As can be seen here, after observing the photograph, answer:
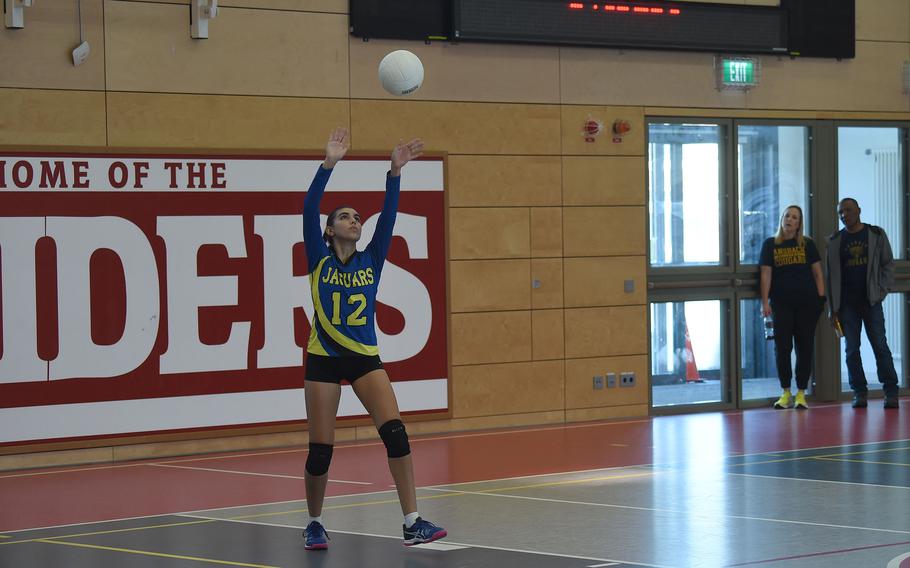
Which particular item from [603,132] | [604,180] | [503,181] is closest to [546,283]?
[503,181]

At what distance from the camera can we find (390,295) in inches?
486

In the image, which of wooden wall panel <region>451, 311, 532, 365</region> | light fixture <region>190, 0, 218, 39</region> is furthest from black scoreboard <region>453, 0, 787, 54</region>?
wooden wall panel <region>451, 311, 532, 365</region>

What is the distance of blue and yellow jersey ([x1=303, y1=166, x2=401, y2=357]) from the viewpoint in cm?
715

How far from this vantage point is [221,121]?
1165 cm

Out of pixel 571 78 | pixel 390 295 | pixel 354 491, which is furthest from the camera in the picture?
pixel 571 78

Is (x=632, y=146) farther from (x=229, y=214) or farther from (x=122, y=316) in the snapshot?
(x=122, y=316)

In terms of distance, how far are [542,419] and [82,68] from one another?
5.34 metres

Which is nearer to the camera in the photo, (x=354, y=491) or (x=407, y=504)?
(x=407, y=504)

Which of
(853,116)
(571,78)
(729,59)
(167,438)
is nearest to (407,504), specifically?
(167,438)

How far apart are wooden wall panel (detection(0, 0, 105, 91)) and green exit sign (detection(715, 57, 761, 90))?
627 centimetres

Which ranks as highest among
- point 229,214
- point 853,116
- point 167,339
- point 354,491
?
point 853,116

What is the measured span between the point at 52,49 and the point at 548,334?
17.2 feet

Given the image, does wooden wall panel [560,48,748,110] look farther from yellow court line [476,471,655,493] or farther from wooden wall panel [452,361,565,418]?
yellow court line [476,471,655,493]

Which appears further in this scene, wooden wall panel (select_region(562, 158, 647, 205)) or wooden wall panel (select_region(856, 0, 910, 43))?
wooden wall panel (select_region(856, 0, 910, 43))
